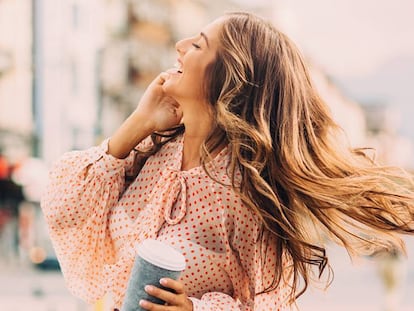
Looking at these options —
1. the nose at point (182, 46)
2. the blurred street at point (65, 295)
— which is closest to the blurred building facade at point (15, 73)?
the blurred street at point (65, 295)

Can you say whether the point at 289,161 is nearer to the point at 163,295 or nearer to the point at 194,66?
the point at 194,66

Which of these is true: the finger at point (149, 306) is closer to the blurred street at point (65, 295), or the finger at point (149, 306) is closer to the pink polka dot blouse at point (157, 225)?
the pink polka dot blouse at point (157, 225)

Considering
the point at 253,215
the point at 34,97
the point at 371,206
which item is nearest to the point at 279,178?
the point at 253,215

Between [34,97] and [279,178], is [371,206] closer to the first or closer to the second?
[279,178]

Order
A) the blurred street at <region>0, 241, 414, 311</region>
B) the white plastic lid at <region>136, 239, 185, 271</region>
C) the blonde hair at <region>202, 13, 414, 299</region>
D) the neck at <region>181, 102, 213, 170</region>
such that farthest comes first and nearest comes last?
the blurred street at <region>0, 241, 414, 311</region>
the neck at <region>181, 102, 213, 170</region>
the blonde hair at <region>202, 13, 414, 299</region>
the white plastic lid at <region>136, 239, 185, 271</region>

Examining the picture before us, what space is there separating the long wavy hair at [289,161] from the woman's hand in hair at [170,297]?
0.22 meters

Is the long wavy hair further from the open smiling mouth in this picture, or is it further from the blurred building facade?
the blurred building facade

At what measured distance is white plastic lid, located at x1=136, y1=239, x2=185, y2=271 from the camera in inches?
77.1

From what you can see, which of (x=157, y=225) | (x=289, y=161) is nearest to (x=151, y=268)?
(x=157, y=225)

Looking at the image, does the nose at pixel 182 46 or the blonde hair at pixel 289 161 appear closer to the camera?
the blonde hair at pixel 289 161

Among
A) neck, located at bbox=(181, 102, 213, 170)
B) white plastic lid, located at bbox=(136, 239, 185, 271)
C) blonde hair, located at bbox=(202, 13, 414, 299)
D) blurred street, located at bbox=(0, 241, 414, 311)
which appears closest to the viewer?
white plastic lid, located at bbox=(136, 239, 185, 271)

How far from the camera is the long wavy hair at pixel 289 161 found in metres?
2.18

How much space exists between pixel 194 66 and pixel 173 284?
55cm

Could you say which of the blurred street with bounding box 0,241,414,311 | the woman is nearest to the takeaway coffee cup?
the woman
